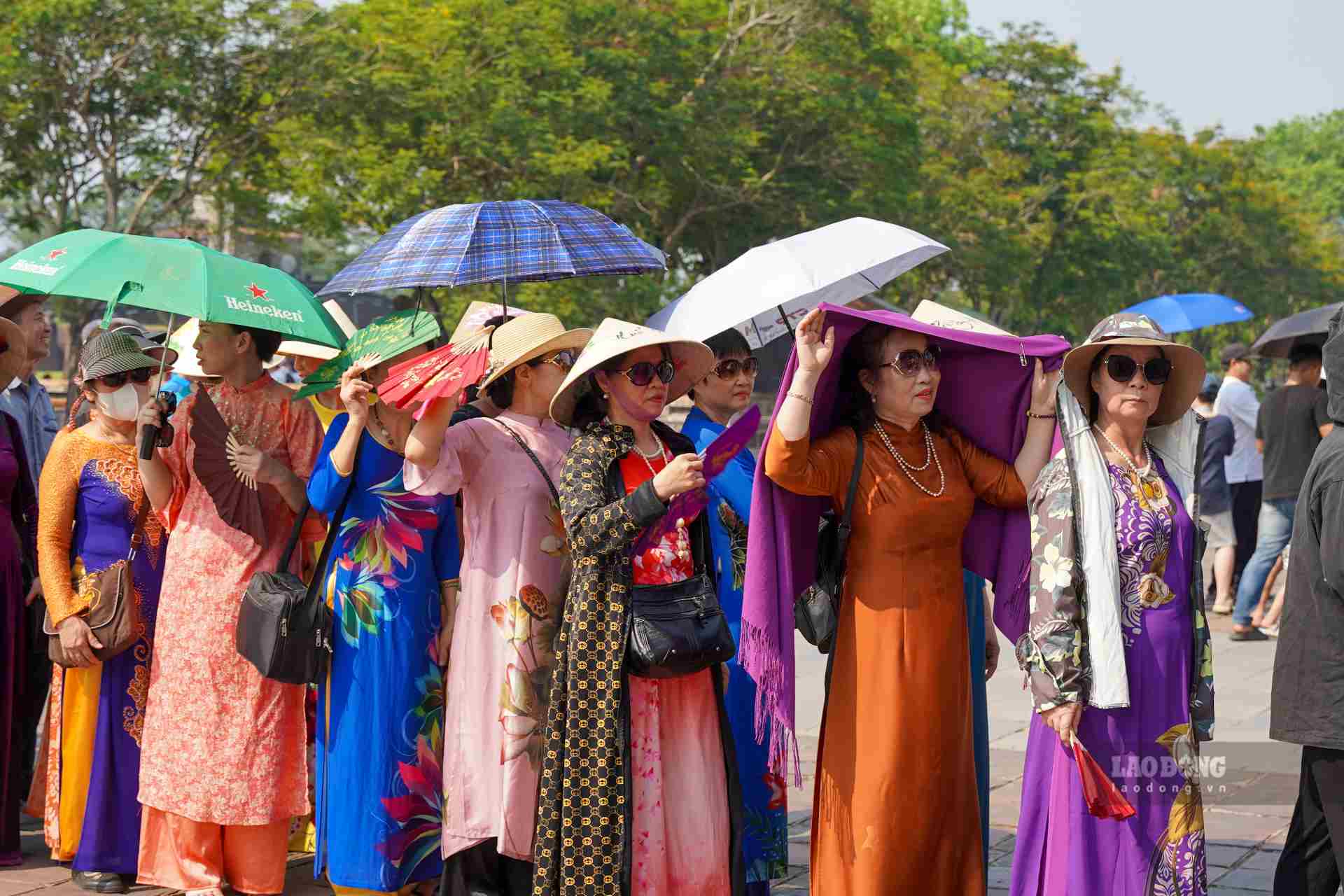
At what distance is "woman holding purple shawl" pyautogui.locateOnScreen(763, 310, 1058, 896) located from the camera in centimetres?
400

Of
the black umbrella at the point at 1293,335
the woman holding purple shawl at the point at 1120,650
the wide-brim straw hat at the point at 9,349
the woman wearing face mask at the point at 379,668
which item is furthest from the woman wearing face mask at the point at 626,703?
the black umbrella at the point at 1293,335

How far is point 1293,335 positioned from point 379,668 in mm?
6295

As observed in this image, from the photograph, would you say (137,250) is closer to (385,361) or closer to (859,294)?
(385,361)

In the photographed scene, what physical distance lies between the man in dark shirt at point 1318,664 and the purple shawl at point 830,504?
699 mm

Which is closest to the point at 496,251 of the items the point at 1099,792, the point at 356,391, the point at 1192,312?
the point at 356,391

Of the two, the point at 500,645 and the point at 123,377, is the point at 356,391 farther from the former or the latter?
the point at 123,377

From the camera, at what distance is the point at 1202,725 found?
4.00 meters

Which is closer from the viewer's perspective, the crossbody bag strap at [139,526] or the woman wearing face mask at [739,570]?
the woman wearing face mask at [739,570]

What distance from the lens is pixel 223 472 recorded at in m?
5.02

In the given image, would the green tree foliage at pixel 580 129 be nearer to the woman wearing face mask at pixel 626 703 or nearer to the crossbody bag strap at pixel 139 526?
the crossbody bag strap at pixel 139 526

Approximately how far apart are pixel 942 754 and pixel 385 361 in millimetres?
2051

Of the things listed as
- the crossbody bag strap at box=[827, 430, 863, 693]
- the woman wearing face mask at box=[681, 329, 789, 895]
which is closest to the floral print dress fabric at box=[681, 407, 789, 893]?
the woman wearing face mask at box=[681, 329, 789, 895]

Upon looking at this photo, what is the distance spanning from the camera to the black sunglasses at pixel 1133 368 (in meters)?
3.95

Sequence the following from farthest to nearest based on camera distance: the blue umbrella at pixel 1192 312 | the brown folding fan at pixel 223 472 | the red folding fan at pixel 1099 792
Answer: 1. the blue umbrella at pixel 1192 312
2. the brown folding fan at pixel 223 472
3. the red folding fan at pixel 1099 792
